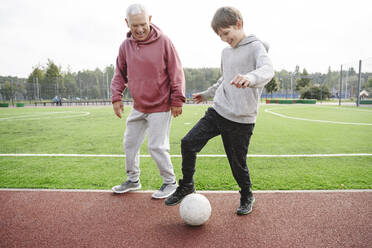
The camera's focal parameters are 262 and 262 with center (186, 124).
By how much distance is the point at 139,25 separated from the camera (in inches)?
107

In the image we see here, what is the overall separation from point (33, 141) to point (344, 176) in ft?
23.6

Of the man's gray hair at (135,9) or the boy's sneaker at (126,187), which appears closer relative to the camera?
the man's gray hair at (135,9)

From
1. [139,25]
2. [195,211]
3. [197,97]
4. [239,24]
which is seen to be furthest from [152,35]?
[195,211]

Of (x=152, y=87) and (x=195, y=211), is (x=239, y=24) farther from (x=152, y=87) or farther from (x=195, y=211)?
(x=195, y=211)

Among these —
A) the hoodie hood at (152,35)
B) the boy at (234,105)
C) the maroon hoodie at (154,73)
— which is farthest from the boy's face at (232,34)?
the hoodie hood at (152,35)

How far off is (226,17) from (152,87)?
1.08 m

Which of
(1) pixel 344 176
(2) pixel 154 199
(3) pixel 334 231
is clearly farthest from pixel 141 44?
(1) pixel 344 176

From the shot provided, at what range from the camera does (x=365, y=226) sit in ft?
7.88

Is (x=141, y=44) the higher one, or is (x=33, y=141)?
(x=141, y=44)

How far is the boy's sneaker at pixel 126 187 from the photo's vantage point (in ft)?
10.6

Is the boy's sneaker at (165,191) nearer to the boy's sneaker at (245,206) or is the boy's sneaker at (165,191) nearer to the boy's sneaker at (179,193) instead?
the boy's sneaker at (179,193)

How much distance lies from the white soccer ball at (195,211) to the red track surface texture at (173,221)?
8 cm

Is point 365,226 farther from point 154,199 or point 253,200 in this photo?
point 154,199

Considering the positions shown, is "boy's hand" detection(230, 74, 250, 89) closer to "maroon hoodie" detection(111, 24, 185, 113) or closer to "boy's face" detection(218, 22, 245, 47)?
"boy's face" detection(218, 22, 245, 47)
